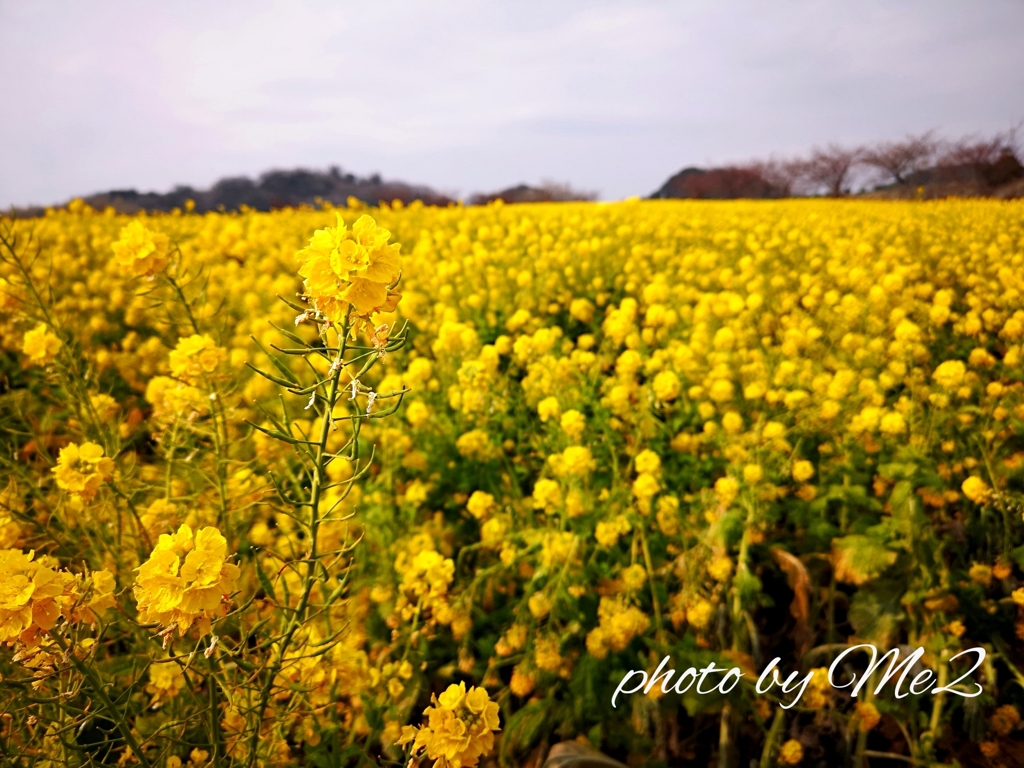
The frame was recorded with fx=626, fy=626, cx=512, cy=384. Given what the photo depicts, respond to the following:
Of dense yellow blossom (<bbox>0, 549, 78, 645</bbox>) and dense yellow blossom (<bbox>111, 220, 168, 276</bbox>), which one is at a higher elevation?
dense yellow blossom (<bbox>111, 220, 168, 276</bbox>)

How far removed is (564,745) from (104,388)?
2.88m

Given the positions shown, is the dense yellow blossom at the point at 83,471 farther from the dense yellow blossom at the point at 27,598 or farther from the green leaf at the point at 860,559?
the green leaf at the point at 860,559

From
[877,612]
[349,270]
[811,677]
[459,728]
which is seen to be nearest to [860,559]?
[877,612]

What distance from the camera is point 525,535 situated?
67.0 inches

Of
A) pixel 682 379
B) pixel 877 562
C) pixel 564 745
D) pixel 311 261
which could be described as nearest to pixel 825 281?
pixel 682 379

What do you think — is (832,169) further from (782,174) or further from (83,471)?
(83,471)

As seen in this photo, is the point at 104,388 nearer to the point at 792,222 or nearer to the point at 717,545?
the point at 717,545

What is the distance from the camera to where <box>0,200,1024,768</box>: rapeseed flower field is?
91cm

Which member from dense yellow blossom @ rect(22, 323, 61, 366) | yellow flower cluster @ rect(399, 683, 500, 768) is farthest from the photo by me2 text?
dense yellow blossom @ rect(22, 323, 61, 366)

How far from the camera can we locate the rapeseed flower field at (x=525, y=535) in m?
0.91

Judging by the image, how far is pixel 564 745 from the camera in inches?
53.2

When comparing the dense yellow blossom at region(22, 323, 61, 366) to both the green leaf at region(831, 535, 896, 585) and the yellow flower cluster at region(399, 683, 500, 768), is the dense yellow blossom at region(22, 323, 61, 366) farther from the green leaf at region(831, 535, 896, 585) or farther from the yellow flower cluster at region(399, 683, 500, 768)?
the green leaf at region(831, 535, 896, 585)

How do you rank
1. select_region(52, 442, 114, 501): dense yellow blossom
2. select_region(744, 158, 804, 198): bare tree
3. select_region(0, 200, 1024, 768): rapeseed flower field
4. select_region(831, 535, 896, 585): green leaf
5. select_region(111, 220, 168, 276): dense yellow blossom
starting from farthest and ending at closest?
select_region(744, 158, 804, 198): bare tree → select_region(831, 535, 896, 585): green leaf → select_region(111, 220, 168, 276): dense yellow blossom → select_region(52, 442, 114, 501): dense yellow blossom → select_region(0, 200, 1024, 768): rapeseed flower field

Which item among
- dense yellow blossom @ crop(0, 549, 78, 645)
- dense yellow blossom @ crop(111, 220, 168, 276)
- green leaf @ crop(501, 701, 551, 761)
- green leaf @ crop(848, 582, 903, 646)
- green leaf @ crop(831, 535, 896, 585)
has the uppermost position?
dense yellow blossom @ crop(111, 220, 168, 276)
